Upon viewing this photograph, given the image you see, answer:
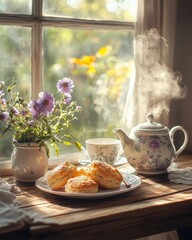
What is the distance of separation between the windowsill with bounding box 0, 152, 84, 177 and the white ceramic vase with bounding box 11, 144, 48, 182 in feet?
0.44

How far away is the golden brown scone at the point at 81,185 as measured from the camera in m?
1.35

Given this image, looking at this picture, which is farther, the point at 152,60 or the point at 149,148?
the point at 152,60

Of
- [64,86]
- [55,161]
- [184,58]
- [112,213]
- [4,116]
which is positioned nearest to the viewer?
[112,213]

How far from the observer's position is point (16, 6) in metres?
1.72

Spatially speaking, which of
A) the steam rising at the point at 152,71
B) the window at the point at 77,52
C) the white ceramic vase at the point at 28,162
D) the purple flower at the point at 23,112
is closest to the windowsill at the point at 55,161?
the window at the point at 77,52

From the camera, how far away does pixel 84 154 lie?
183 centimetres

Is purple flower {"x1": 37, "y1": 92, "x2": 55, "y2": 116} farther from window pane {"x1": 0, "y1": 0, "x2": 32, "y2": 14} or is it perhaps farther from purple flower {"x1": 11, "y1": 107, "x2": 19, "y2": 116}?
window pane {"x1": 0, "y1": 0, "x2": 32, "y2": 14}

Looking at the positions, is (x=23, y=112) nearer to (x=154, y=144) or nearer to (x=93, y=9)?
(x=154, y=144)

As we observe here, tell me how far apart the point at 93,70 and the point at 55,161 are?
43cm

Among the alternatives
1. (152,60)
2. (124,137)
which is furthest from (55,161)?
A: (152,60)

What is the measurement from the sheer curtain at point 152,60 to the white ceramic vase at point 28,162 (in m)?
0.54

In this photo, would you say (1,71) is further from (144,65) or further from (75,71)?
(144,65)

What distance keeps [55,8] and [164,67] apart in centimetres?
51

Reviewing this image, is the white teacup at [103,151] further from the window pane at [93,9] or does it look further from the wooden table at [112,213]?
the window pane at [93,9]
